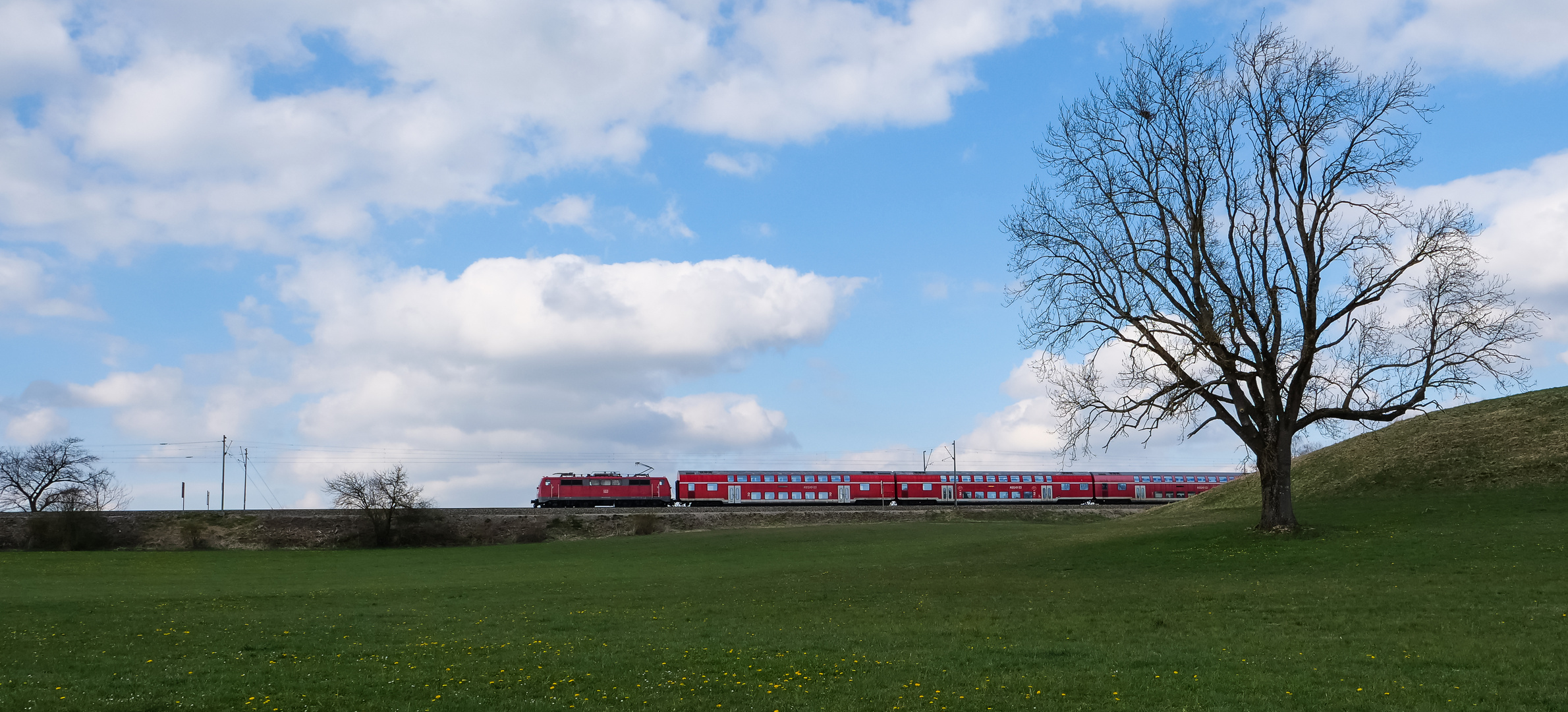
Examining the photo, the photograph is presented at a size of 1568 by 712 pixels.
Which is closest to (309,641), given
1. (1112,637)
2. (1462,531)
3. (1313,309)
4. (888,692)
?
(888,692)

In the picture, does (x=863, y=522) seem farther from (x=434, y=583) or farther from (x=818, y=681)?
(x=818, y=681)

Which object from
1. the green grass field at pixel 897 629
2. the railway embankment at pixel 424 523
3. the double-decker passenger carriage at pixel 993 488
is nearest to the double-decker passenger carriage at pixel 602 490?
the railway embankment at pixel 424 523

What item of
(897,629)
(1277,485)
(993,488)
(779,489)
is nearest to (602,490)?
(779,489)

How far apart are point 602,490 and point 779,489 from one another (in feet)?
49.2

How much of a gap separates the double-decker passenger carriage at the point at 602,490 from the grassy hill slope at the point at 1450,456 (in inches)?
1696

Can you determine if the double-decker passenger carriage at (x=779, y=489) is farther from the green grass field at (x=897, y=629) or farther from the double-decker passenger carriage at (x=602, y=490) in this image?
the green grass field at (x=897, y=629)

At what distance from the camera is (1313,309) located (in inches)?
1318

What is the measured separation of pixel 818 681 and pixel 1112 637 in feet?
22.7

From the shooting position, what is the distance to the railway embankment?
6031 cm

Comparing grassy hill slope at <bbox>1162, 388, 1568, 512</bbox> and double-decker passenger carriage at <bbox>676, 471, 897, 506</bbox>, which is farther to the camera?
double-decker passenger carriage at <bbox>676, 471, 897, 506</bbox>

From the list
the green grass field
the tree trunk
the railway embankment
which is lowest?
the railway embankment

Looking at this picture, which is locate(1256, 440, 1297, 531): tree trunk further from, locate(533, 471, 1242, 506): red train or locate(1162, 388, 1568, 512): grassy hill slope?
locate(533, 471, 1242, 506): red train

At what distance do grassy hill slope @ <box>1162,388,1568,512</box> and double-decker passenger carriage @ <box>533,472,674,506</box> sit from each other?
4307 cm

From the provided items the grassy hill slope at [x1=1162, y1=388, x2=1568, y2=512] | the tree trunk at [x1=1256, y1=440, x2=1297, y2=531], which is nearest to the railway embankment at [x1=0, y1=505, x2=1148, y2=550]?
the grassy hill slope at [x1=1162, y1=388, x2=1568, y2=512]
